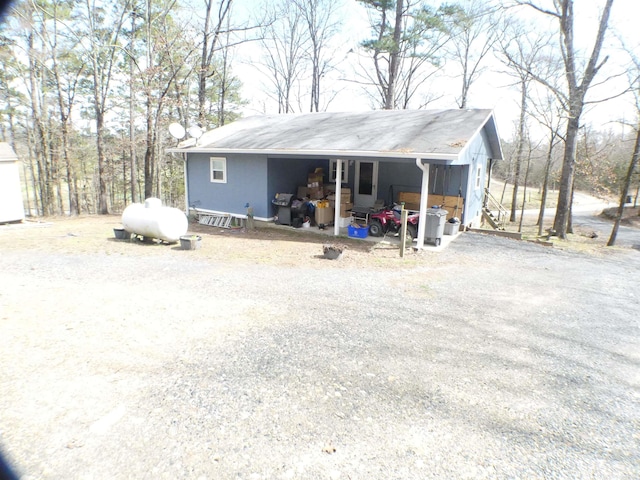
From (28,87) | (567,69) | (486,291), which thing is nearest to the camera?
(486,291)

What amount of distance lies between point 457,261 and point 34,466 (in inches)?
318

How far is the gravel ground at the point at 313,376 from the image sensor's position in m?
2.69

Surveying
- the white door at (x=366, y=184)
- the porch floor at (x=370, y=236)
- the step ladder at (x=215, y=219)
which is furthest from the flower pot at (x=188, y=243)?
the white door at (x=366, y=184)

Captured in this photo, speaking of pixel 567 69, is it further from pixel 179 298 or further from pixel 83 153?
pixel 83 153

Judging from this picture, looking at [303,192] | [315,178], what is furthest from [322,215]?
[315,178]

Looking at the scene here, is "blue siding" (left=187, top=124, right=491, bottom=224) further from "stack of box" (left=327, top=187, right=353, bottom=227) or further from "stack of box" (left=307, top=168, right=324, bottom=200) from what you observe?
"stack of box" (left=327, top=187, right=353, bottom=227)

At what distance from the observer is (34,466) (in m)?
2.47

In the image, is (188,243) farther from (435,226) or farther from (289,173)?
(435,226)

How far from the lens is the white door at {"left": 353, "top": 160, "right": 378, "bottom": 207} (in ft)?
43.6

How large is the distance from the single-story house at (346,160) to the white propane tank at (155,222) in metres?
3.20

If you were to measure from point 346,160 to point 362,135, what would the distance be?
1.20 m

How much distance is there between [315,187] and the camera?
1286 cm

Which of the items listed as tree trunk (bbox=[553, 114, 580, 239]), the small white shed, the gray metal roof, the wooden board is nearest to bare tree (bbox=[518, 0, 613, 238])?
tree trunk (bbox=[553, 114, 580, 239])

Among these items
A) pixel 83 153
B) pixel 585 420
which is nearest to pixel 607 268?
pixel 585 420
